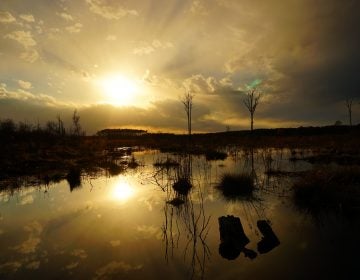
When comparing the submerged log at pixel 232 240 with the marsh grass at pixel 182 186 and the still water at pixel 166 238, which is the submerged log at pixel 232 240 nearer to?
the still water at pixel 166 238

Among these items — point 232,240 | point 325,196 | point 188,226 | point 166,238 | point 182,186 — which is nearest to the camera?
point 232,240

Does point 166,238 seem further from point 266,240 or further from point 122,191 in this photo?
point 122,191

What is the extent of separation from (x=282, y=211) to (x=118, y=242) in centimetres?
454

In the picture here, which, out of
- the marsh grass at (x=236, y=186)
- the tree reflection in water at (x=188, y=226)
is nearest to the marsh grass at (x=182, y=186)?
the tree reflection in water at (x=188, y=226)

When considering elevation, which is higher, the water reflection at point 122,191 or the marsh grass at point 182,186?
the marsh grass at point 182,186

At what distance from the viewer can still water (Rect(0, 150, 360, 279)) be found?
491 centimetres

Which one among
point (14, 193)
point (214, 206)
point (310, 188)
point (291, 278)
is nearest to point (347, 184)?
point (310, 188)

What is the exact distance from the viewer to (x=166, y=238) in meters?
6.35

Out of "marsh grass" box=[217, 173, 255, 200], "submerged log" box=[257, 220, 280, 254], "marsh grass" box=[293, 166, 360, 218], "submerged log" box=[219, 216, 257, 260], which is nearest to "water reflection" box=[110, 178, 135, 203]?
"marsh grass" box=[217, 173, 255, 200]

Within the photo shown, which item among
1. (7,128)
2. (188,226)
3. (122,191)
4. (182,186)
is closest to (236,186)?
(182,186)

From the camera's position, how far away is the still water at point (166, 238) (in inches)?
193

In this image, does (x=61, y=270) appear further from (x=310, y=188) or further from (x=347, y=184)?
(x=347, y=184)

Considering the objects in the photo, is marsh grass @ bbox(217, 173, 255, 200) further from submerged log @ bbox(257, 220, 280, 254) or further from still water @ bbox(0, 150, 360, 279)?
submerged log @ bbox(257, 220, 280, 254)

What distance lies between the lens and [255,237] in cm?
617
